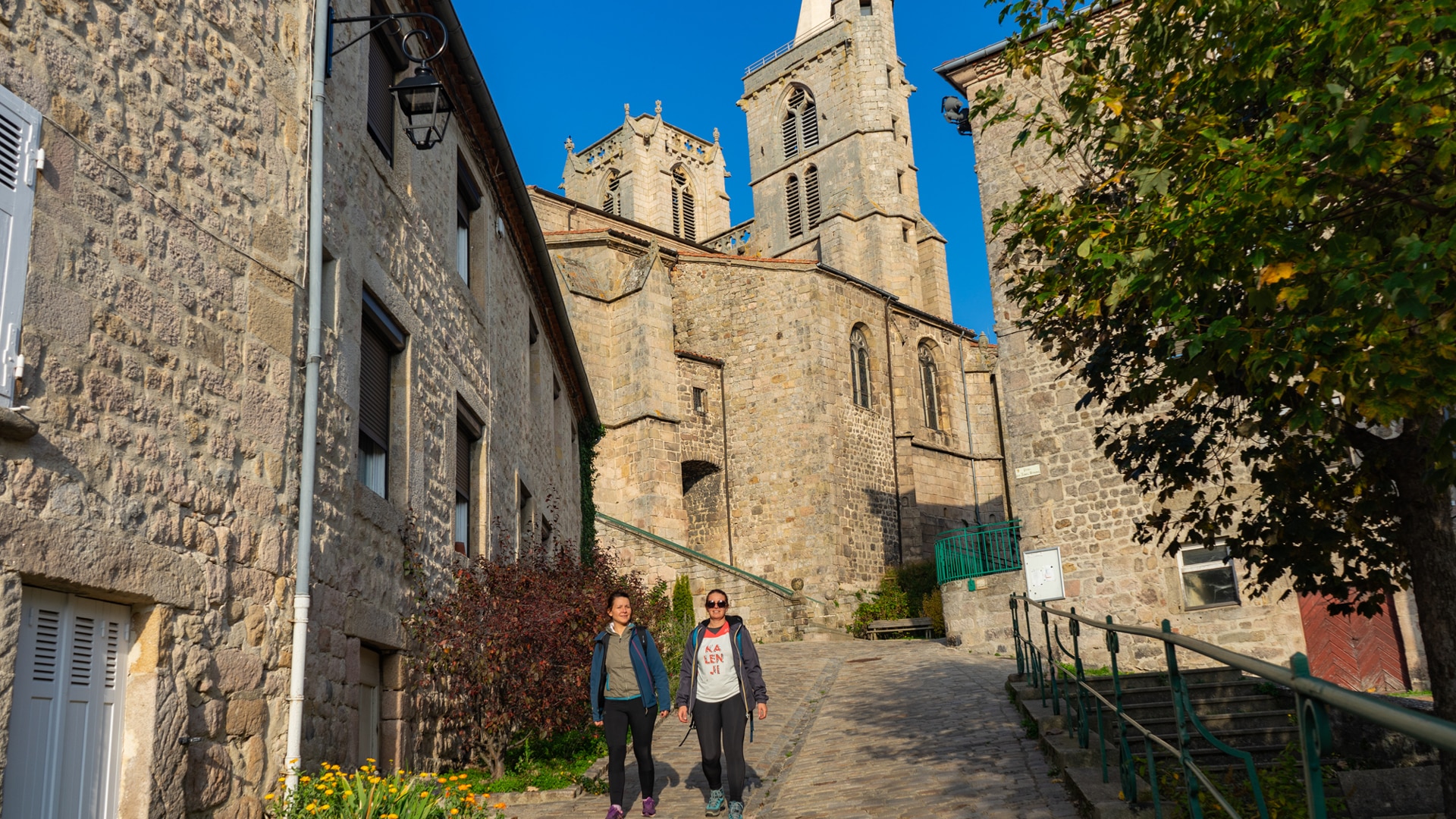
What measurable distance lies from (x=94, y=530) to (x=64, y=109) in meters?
1.78

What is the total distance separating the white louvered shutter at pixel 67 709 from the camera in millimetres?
4082

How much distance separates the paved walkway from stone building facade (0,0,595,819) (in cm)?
220

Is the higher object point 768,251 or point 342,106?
point 768,251

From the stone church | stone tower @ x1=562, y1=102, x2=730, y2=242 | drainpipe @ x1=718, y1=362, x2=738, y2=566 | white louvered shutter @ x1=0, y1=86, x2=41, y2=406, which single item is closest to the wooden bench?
the stone church

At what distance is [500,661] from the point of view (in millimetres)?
8211

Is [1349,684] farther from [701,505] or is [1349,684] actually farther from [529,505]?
[701,505]

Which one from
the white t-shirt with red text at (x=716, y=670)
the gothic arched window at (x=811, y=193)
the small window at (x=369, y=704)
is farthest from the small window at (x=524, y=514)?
the gothic arched window at (x=811, y=193)

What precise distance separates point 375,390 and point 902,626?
54.6 feet

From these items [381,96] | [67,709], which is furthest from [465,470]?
[67,709]

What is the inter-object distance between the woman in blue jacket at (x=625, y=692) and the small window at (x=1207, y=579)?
9236 mm

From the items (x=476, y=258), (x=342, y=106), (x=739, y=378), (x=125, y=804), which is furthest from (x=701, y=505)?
(x=125, y=804)

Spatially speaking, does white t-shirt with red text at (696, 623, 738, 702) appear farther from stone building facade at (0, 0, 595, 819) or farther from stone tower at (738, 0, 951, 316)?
stone tower at (738, 0, 951, 316)

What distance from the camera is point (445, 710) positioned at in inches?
337

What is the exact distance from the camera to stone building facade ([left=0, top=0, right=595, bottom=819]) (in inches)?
168
